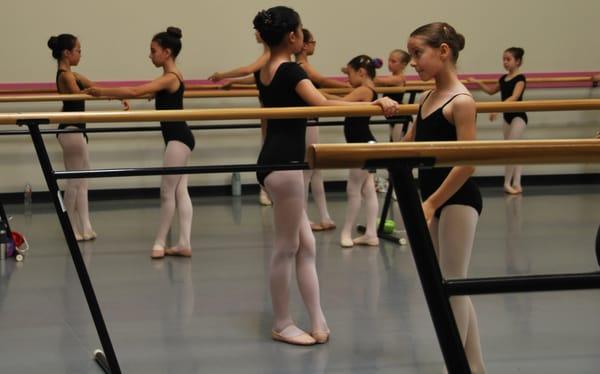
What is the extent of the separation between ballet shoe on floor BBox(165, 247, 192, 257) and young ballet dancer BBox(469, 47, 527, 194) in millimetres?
3811

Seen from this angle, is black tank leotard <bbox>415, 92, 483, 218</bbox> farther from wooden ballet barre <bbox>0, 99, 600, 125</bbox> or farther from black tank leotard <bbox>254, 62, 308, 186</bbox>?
black tank leotard <bbox>254, 62, 308, 186</bbox>

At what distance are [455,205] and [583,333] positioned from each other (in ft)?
3.97

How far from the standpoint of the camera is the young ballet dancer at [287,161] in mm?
3264

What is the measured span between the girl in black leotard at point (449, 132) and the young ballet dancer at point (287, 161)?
54 cm

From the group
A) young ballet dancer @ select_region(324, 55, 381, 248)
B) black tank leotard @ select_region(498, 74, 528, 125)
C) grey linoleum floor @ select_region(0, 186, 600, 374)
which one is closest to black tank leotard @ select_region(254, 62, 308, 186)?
grey linoleum floor @ select_region(0, 186, 600, 374)

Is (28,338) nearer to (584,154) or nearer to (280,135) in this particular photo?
(280,135)

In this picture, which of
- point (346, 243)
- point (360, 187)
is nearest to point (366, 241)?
point (346, 243)

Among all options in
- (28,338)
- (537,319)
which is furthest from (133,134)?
(537,319)

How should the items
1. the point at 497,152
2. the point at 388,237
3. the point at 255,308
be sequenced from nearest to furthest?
the point at 497,152
the point at 255,308
the point at 388,237

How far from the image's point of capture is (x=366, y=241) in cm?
549

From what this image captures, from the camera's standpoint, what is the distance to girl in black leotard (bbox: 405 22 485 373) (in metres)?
2.65

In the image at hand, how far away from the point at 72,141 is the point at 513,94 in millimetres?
4186

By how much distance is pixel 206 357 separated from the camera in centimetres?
328

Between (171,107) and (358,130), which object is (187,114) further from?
(358,130)
